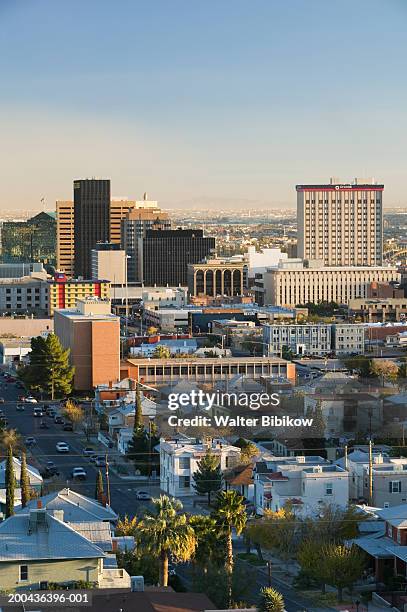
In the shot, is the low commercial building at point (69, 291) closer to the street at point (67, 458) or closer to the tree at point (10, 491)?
the street at point (67, 458)

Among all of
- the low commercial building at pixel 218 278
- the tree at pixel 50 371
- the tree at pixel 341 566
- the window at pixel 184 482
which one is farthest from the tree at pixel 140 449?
the low commercial building at pixel 218 278

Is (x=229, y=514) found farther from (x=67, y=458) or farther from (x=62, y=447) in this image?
(x=62, y=447)

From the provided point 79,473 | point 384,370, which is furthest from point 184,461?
point 384,370

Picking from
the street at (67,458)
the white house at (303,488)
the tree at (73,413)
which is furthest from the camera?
the tree at (73,413)

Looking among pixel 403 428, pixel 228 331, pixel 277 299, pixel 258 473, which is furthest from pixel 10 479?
pixel 277 299

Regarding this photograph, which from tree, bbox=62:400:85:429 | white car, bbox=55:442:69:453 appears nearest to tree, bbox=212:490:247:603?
white car, bbox=55:442:69:453

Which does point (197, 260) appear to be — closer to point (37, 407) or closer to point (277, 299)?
point (277, 299)
